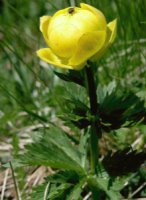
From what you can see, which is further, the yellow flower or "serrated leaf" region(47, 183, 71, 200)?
"serrated leaf" region(47, 183, 71, 200)

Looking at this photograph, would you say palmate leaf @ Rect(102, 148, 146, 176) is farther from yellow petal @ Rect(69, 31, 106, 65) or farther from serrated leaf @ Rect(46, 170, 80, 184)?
yellow petal @ Rect(69, 31, 106, 65)

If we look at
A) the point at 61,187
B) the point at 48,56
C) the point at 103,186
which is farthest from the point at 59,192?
the point at 48,56

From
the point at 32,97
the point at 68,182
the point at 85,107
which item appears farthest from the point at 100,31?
the point at 32,97

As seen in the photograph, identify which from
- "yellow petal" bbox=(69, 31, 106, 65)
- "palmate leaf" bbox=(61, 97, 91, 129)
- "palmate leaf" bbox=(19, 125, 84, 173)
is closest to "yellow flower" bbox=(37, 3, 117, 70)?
Answer: "yellow petal" bbox=(69, 31, 106, 65)

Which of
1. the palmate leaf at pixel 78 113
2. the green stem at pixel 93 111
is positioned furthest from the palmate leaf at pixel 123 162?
the palmate leaf at pixel 78 113

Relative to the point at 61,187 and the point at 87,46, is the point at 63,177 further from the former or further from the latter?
the point at 87,46

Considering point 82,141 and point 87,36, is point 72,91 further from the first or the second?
point 87,36

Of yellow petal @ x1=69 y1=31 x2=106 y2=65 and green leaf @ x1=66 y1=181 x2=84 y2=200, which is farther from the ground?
yellow petal @ x1=69 y1=31 x2=106 y2=65
